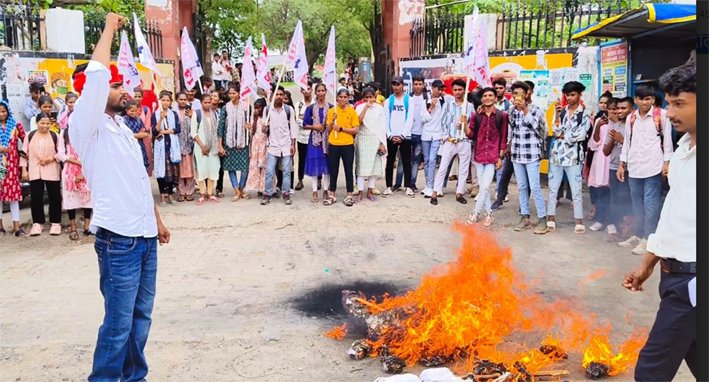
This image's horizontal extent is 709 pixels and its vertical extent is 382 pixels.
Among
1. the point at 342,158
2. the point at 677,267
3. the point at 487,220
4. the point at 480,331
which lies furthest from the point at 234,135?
the point at 677,267

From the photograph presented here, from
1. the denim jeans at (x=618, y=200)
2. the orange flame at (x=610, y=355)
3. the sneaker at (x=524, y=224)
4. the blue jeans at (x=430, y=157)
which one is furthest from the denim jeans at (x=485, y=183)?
the orange flame at (x=610, y=355)

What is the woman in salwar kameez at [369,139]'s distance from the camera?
407 inches

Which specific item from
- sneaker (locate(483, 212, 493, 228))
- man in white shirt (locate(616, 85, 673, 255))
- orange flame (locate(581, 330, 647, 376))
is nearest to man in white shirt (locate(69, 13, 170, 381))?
orange flame (locate(581, 330, 647, 376))

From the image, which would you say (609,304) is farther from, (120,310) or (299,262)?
(120,310)

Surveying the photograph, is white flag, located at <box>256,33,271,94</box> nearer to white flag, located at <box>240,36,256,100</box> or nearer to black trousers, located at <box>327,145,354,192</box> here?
white flag, located at <box>240,36,256,100</box>

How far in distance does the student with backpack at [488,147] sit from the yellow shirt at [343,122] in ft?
7.02

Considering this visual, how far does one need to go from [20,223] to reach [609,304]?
803 cm

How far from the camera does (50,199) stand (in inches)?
335

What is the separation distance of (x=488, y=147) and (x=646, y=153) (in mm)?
2216

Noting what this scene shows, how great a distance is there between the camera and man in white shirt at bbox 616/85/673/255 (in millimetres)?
7145

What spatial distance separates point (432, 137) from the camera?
1067 centimetres

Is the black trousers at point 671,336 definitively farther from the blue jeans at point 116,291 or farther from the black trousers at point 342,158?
the black trousers at point 342,158

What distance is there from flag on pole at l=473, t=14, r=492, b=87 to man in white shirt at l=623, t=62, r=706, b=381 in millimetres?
6619

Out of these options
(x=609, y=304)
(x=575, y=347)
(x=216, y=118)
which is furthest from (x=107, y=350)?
(x=216, y=118)
